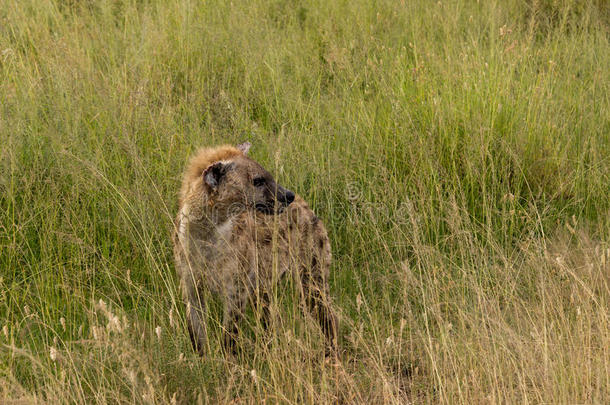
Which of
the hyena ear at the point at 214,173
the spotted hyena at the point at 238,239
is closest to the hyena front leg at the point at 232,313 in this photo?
the spotted hyena at the point at 238,239

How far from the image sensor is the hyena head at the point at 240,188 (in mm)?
3568

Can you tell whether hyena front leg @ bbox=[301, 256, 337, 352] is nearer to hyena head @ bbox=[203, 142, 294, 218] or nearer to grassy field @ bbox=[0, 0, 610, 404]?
grassy field @ bbox=[0, 0, 610, 404]

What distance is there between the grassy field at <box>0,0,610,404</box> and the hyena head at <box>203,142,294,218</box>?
0.16 metres

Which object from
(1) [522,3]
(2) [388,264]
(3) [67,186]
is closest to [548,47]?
(1) [522,3]

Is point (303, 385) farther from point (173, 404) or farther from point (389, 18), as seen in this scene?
point (389, 18)

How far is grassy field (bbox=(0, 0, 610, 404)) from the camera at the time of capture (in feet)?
9.45

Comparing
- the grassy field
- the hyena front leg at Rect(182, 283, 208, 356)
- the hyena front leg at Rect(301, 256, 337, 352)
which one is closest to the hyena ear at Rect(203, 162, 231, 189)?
the grassy field

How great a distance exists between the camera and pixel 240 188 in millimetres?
3631

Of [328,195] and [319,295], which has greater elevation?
[328,195]

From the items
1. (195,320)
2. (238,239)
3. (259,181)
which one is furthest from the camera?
(259,181)

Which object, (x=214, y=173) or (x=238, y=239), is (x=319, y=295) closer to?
(x=238, y=239)

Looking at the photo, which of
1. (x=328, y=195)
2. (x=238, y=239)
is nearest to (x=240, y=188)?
(x=238, y=239)

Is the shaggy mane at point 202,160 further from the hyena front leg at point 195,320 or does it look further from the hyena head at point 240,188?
the hyena front leg at point 195,320

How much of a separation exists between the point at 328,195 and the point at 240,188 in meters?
0.85
